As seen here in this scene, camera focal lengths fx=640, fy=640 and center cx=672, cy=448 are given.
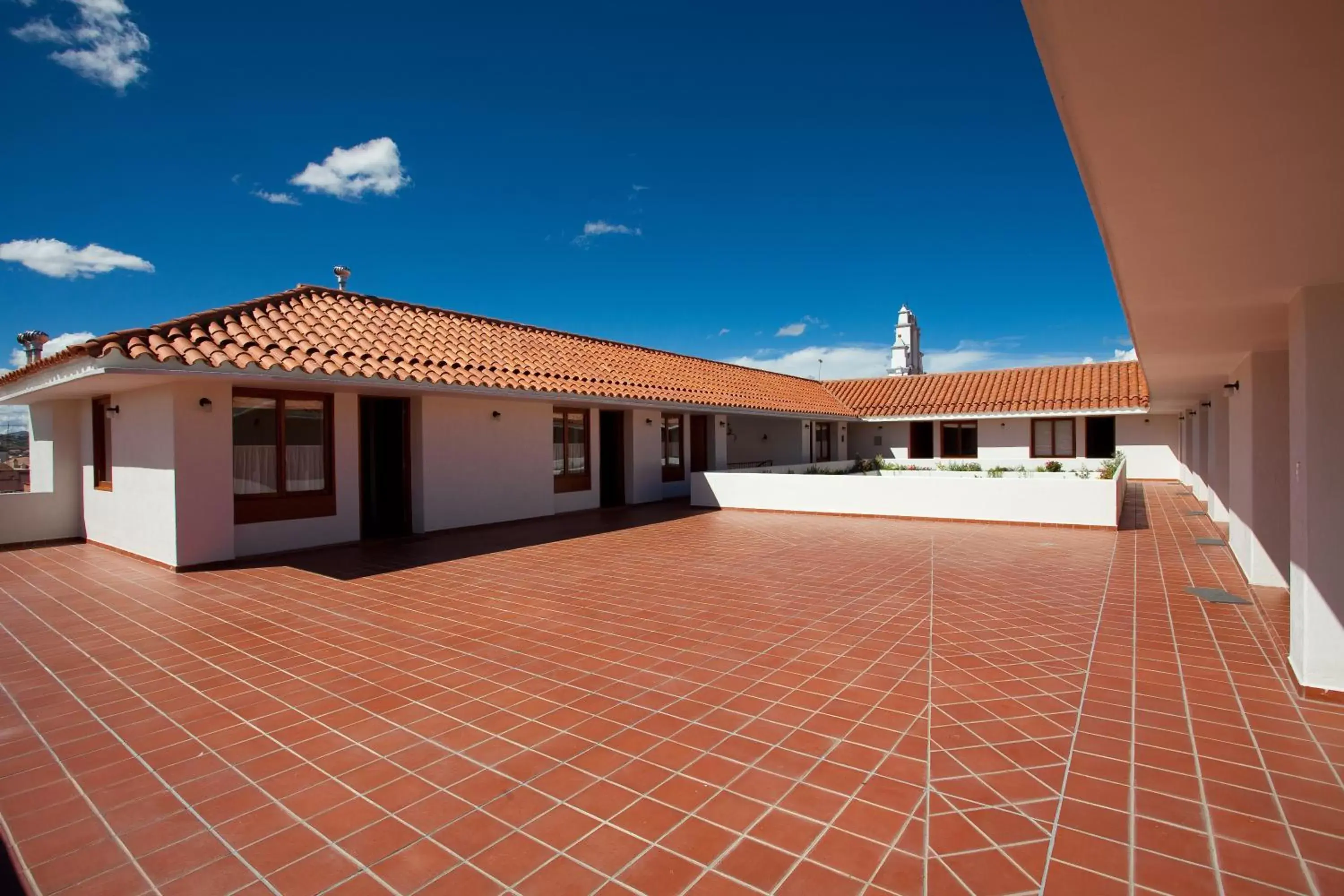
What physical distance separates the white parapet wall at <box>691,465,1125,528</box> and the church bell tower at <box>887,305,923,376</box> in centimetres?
2486

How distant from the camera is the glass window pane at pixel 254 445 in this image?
9.66 metres

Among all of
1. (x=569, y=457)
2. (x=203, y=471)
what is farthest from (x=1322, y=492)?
(x=569, y=457)

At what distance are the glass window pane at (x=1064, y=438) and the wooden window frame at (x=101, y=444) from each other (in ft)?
86.8

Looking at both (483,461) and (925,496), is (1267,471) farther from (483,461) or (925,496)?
(483,461)

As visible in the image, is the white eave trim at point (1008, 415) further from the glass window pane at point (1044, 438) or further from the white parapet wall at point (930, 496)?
the white parapet wall at point (930, 496)

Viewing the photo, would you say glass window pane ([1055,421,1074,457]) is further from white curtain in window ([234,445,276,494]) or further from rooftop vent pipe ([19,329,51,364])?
rooftop vent pipe ([19,329,51,364])

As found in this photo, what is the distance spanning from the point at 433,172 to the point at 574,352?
5611mm

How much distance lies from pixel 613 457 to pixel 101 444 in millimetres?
10214

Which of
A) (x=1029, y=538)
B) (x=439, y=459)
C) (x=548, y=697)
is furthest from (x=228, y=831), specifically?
(x=1029, y=538)

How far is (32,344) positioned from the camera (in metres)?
15.5

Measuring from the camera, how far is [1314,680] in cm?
423

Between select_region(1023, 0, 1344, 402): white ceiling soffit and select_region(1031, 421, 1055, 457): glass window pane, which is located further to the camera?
select_region(1031, 421, 1055, 457): glass window pane

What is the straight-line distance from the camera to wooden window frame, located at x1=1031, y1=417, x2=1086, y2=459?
74.8 feet

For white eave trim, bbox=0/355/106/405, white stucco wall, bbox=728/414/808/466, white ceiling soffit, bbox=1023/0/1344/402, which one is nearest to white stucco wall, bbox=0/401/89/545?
white eave trim, bbox=0/355/106/405
